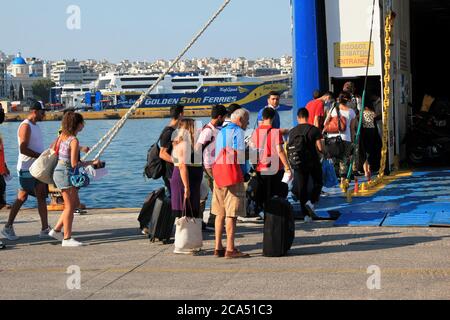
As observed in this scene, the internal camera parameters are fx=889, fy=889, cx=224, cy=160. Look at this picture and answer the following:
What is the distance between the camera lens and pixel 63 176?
10.3m

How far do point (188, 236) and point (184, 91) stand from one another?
451ft

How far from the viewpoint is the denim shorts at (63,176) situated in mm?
10266

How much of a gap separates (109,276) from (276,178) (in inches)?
115

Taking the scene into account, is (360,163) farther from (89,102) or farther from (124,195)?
(89,102)

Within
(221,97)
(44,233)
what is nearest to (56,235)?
(44,233)

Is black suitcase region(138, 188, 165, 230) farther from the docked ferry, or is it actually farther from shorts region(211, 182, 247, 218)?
the docked ferry

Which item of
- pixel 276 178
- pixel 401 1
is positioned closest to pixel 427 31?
pixel 401 1

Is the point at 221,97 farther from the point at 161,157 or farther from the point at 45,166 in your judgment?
the point at 45,166

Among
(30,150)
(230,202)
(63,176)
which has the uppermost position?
(30,150)

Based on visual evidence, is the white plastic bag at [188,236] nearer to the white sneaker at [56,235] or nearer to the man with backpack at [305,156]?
the white sneaker at [56,235]

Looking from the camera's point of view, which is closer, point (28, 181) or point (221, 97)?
point (28, 181)

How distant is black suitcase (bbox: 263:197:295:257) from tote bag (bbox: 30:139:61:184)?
8.74ft

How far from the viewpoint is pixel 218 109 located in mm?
10555
